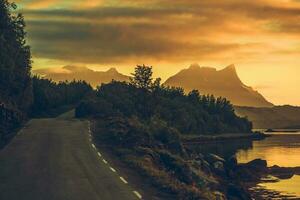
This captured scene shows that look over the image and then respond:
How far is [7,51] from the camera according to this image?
58406mm

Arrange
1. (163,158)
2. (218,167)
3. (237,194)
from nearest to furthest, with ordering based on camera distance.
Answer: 1. (163,158)
2. (237,194)
3. (218,167)

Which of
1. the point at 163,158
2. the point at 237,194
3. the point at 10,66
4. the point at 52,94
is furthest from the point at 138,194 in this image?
the point at 52,94

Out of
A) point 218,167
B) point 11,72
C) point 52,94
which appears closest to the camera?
point 11,72

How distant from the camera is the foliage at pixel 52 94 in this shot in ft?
367

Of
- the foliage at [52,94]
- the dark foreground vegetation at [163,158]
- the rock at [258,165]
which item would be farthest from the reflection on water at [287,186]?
the foliage at [52,94]

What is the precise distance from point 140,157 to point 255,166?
52.4 m

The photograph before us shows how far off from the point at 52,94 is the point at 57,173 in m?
101

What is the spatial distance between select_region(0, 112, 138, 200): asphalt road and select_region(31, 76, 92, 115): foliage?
206 feet

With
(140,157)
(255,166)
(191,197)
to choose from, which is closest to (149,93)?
(255,166)

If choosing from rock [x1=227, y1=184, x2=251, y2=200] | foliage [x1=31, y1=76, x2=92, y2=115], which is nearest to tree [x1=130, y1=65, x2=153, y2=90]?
foliage [x1=31, y1=76, x2=92, y2=115]

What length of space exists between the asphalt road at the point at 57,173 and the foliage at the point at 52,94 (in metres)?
62.8

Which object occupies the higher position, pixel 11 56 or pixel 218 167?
pixel 11 56

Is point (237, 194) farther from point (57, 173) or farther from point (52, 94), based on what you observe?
point (52, 94)

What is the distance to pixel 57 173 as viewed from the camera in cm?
2988
